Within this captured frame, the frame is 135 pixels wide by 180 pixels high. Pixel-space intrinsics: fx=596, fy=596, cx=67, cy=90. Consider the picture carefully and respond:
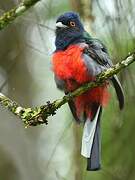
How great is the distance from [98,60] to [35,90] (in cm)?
184

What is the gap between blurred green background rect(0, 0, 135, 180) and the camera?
4492mm

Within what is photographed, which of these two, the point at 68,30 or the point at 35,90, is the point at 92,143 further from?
the point at 35,90

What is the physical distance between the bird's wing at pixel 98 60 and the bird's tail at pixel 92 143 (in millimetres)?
242

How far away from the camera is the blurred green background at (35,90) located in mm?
4492

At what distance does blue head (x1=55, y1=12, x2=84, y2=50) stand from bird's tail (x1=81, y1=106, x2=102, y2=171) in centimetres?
53

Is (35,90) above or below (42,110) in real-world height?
below

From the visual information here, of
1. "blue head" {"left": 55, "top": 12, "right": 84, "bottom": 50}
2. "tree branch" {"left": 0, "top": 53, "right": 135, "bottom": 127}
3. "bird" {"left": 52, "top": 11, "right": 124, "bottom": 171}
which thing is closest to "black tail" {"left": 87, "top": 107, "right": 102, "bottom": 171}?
"bird" {"left": 52, "top": 11, "right": 124, "bottom": 171}

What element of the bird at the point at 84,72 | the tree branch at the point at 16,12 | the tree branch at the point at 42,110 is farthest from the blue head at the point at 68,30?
the tree branch at the point at 16,12

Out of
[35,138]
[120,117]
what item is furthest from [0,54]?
[120,117]

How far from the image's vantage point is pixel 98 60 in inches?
159

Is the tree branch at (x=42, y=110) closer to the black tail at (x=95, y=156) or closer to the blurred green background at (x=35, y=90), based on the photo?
the black tail at (x=95, y=156)

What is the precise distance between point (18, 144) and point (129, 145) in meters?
0.93

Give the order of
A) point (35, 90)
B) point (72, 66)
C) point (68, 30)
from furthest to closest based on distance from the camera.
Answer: point (35, 90) < point (68, 30) < point (72, 66)

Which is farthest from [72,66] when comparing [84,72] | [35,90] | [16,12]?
[35,90]
